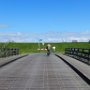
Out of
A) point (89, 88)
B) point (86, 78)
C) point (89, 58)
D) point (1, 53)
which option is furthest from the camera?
point (1, 53)

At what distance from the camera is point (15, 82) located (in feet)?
65.2

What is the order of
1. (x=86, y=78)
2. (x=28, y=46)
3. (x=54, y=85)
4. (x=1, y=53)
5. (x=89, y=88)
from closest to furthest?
(x=89, y=88) → (x=54, y=85) → (x=86, y=78) → (x=1, y=53) → (x=28, y=46)

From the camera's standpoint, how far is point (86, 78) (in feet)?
67.3

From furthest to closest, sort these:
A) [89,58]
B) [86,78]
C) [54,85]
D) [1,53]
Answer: [1,53] → [89,58] → [86,78] → [54,85]

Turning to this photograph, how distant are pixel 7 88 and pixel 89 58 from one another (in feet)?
56.4

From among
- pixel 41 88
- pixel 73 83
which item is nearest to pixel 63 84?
pixel 73 83

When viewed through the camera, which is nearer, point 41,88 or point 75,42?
point 41,88

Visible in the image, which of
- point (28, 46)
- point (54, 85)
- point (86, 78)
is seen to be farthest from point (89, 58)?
point (28, 46)

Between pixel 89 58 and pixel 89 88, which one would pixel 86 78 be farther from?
pixel 89 58

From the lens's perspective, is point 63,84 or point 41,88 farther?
point 63,84

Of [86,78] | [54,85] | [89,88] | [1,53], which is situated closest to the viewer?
[89,88]

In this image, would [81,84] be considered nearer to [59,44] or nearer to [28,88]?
[28,88]

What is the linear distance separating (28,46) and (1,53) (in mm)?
118259

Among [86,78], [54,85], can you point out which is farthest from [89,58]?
[54,85]
